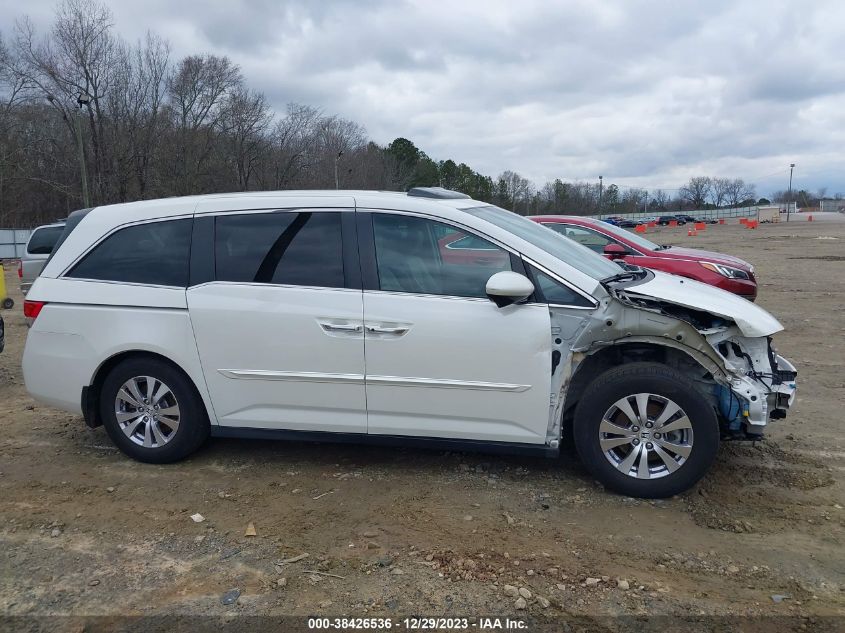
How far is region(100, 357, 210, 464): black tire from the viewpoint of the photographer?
4527 millimetres

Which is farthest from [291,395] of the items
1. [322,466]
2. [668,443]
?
[668,443]

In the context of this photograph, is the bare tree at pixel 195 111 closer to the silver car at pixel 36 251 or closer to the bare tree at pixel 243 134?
the bare tree at pixel 243 134

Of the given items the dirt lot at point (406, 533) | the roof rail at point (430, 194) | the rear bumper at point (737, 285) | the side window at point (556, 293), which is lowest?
the dirt lot at point (406, 533)

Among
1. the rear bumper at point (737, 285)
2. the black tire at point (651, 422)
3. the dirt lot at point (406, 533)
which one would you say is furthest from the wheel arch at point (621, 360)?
the rear bumper at point (737, 285)

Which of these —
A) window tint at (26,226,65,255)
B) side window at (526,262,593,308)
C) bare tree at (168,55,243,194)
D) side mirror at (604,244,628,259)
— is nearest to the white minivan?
side window at (526,262,593,308)

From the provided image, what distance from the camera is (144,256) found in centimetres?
461

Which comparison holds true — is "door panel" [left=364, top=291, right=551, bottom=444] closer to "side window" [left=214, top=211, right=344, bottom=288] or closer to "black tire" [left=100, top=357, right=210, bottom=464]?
"side window" [left=214, top=211, right=344, bottom=288]

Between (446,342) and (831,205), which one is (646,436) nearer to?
(446,342)

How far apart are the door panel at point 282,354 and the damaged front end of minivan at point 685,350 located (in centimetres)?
129

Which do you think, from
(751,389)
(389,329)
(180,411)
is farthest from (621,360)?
→ (180,411)

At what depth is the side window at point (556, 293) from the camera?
4.00 meters

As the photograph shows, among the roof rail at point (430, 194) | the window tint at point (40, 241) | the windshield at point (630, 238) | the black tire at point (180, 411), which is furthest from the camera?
the window tint at point (40, 241)

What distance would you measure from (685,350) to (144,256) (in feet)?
11.9

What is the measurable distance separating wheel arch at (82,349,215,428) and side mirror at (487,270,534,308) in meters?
2.11
